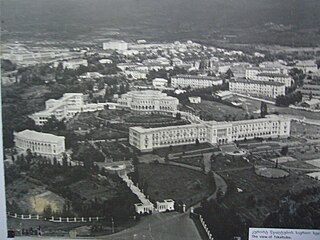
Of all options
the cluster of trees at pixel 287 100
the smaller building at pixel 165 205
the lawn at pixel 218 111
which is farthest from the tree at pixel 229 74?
the smaller building at pixel 165 205

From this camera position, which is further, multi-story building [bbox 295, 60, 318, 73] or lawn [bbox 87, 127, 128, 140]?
lawn [bbox 87, 127, 128, 140]

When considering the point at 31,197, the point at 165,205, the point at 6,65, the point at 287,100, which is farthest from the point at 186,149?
the point at 6,65

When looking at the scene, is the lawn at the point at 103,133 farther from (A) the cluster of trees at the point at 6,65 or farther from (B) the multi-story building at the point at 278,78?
(B) the multi-story building at the point at 278,78

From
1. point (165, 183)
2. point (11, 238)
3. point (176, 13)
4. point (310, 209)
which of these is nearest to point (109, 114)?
point (165, 183)

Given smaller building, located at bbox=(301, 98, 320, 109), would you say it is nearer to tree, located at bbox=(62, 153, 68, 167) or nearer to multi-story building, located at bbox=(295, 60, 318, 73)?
multi-story building, located at bbox=(295, 60, 318, 73)

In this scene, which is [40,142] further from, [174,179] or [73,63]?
[174,179]

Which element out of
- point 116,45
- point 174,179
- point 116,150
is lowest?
point 174,179

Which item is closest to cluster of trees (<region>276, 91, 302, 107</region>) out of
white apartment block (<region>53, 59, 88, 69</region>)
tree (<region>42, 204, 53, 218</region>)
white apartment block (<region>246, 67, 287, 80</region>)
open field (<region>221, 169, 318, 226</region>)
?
white apartment block (<region>246, 67, 287, 80</region>)
